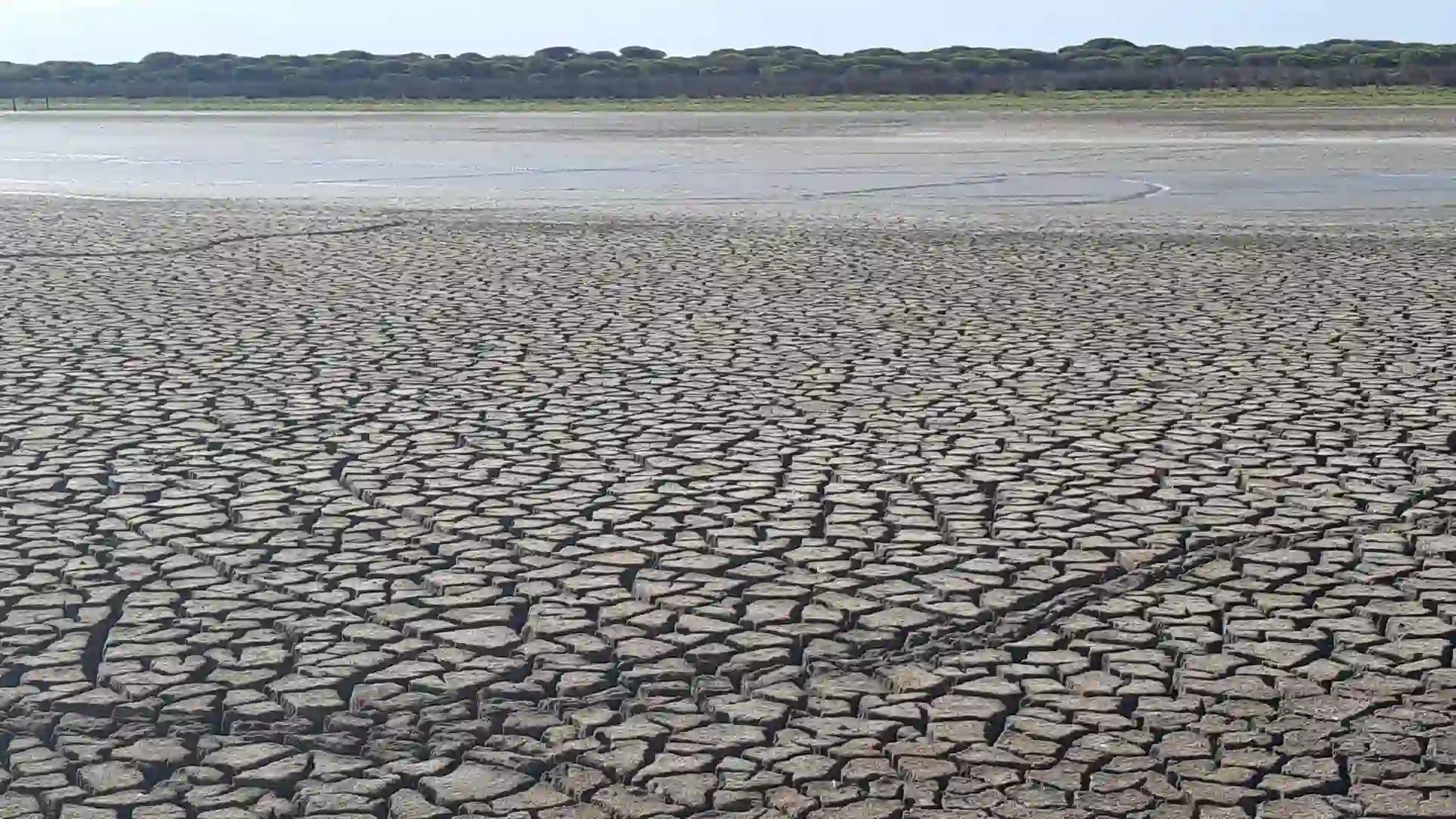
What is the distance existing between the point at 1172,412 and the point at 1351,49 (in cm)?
6352

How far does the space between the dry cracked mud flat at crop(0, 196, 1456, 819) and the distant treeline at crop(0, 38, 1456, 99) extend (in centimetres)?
4604

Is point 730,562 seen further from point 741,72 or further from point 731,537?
point 741,72

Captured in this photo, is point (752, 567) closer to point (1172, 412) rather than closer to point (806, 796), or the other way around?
point (806, 796)

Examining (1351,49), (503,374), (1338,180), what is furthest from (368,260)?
(1351,49)

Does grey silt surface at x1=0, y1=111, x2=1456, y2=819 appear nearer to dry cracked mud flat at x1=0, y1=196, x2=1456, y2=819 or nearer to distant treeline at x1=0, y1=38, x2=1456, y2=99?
dry cracked mud flat at x1=0, y1=196, x2=1456, y2=819

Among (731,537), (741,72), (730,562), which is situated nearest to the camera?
(730,562)

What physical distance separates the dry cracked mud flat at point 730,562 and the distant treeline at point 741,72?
46042 millimetres

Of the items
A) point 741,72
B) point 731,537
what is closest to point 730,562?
point 731,537

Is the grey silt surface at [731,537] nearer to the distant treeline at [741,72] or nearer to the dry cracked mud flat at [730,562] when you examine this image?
the dry cracked mud flat at [730,562]

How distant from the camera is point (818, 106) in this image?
45.4 meters

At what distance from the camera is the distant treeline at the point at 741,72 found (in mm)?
54156

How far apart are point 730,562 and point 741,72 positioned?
197 ft

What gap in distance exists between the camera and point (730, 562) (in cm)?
Answer: 452

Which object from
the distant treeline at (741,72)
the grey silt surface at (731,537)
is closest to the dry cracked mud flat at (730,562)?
the grey silt surface at (731,537)
